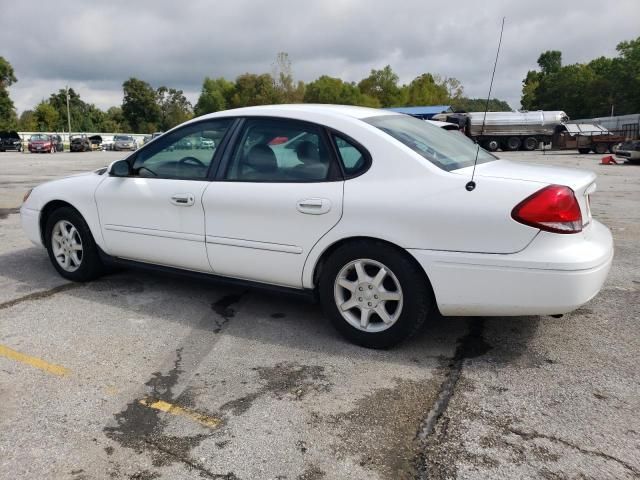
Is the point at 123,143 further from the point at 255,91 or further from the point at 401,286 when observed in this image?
the point at 401,286

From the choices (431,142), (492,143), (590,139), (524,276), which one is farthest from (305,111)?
(492,143)

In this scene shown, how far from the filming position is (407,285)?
319 cm

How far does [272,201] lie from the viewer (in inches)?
140

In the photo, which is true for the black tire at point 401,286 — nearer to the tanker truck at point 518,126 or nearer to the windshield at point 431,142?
the windshield at point 431,142

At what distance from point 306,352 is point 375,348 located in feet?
1.44

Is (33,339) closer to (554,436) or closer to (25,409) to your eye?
(25,409)

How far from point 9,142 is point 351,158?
161 ft

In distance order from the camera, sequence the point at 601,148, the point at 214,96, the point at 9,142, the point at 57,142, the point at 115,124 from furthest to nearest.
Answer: the point at 115,124, the point at 214,96, the point at 57,142, the point at 9,142, the point at 601,148

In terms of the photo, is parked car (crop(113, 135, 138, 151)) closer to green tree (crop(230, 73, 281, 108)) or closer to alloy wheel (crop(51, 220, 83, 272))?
green tree (crop(230, 73, 281, 108))

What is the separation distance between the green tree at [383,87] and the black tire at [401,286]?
287 ft

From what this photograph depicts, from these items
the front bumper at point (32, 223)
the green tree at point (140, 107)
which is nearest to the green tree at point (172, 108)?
the green tree at point (140, 107)

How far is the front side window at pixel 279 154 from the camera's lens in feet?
11.6

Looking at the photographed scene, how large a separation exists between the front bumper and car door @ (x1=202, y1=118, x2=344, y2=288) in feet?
7.01

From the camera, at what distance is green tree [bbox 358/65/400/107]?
88.4 metres
